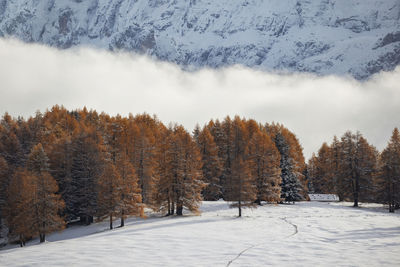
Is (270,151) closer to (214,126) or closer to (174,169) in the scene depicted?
(174,169)

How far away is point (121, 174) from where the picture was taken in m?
40.0

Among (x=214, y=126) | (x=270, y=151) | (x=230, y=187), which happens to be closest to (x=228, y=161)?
(x=214, y=126)

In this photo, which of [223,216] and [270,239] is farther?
[223,216]

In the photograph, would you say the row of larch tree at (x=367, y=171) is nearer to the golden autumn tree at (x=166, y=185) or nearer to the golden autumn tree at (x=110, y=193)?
the golden autumn tree at (x=166, y=185)

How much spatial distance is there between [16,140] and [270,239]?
47.8 meters

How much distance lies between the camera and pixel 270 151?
50594mm

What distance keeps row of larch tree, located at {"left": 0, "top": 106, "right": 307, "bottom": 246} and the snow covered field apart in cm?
702

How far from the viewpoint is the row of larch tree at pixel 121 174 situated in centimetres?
3900

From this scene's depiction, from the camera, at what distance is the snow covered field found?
1964 cm

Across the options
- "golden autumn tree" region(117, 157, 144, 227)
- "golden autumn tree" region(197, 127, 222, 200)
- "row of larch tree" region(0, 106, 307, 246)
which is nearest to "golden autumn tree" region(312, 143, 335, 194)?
"row of larch tree" region(0, 106, 307, 246)

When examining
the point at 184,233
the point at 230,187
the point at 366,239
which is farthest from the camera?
the point at 230,187

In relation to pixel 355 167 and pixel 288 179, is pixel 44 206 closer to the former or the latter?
pixel 288 179

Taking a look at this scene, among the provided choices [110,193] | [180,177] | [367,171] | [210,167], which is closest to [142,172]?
[180,177]

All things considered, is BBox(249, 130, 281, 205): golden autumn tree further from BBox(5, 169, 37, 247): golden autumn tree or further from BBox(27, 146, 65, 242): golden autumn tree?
BBox(5, 169, 37, 247): golden autumn tree
